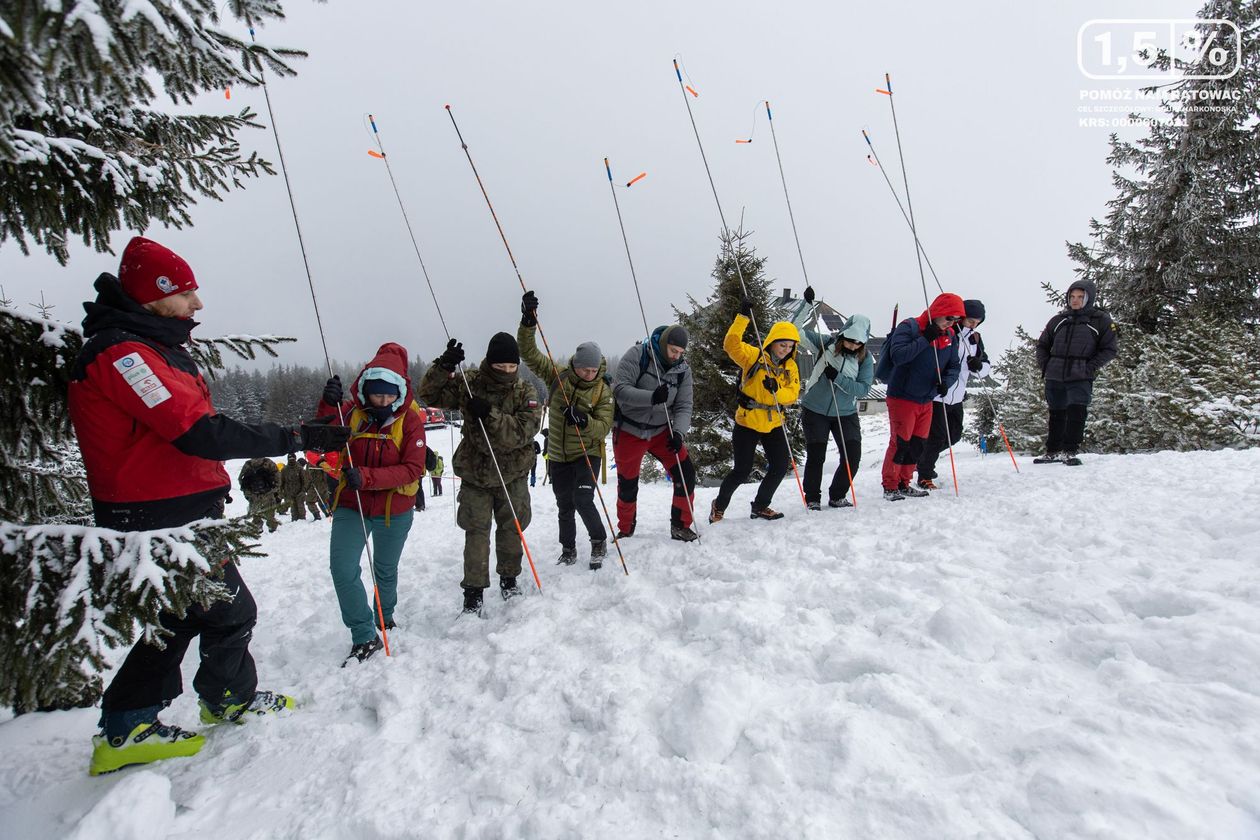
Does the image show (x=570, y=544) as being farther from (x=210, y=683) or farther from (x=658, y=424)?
(x=210, y=683)

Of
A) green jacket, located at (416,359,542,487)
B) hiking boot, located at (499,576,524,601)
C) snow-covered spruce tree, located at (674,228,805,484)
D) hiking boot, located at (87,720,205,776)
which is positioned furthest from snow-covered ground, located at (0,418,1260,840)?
snow-covered spruce tree, located at (674,228,805,484)

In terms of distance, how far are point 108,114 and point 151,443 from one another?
6.67ft

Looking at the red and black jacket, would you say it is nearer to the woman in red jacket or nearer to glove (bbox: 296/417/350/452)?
glove (bbox: 296/417/350/452)

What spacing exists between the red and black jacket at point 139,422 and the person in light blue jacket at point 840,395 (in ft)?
17.3

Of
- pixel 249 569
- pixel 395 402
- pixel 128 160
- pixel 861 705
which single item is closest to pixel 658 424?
pixel 395 402

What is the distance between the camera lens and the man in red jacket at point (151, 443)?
8.05 feet

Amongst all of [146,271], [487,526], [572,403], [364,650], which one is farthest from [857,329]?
[146,271]

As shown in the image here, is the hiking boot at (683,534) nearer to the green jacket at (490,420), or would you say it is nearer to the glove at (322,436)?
the green jacket at (490,420)

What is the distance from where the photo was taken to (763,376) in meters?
5.80

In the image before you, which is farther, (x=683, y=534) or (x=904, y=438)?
(x=904, y=438)

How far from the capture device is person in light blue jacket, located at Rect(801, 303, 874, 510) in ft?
20.2

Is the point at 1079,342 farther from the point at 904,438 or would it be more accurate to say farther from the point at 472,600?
the point at 472,600

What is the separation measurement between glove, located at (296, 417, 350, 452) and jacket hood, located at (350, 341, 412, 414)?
634 mm

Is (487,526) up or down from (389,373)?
down
